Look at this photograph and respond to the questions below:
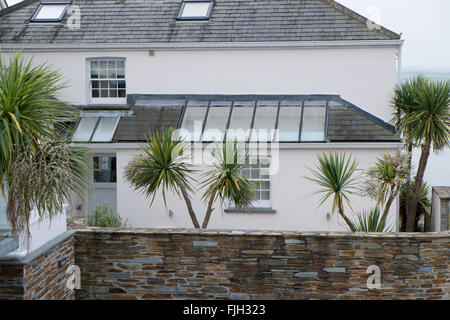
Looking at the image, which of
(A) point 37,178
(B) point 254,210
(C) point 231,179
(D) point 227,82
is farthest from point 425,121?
(A) point 37,178

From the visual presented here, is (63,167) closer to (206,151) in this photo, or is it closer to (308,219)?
(206,151)

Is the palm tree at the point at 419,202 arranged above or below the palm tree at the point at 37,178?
below

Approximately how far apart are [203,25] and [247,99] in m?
2.64

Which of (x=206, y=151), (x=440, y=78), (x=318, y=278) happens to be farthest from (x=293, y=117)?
(x=318, y=278)

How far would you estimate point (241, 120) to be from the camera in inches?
615

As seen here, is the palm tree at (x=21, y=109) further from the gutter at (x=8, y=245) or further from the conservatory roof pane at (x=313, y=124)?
the conservatory roof pane at (x=313, y=124)

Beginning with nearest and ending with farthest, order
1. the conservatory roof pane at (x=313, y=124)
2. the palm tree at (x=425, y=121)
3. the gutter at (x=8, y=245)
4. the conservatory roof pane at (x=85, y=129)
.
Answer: the gutter at (x=8, y=245), the palm tree at (x=425, y=121), the conservatory roof pane at (x=313, y=124), the conservatory roof pane at (x=85, y=129)

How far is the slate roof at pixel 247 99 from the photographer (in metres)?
14.7

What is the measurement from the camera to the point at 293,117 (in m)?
15.6

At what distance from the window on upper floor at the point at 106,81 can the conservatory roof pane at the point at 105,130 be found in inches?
48.3

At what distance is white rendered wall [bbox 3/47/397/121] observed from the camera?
16.4 metres

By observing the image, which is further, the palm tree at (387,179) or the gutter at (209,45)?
the gutter at (209,45)

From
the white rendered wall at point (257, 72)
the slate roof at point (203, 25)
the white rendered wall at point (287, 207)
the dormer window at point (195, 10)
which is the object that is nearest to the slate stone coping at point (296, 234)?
the white rendered wall at point (287, 207)

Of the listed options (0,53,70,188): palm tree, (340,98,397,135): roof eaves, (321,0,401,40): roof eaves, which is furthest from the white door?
(0,53,70,188): palm tree
